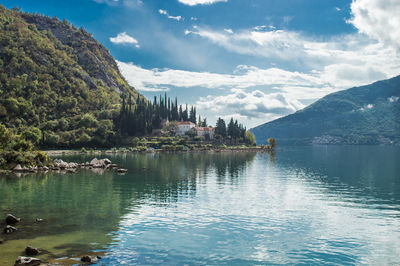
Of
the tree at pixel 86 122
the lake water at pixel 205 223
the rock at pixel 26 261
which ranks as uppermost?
the tree at pixel 86 122

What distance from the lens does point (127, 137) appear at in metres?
200

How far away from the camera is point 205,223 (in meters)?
32.9

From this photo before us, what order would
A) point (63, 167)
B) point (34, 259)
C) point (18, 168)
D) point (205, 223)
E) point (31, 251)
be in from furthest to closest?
point (63, 167), point (18, 168), point (205, 223), point (31, 251), point (34, 259)

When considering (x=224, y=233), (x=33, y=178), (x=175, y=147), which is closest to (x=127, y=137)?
(x=175, y=147)

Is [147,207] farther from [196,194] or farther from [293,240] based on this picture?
[293,240]

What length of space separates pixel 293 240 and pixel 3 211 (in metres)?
31.1

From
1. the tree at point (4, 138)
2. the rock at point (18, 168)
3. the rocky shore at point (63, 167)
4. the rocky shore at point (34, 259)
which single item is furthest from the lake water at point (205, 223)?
the tree at point (4, 138)

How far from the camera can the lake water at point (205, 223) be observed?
24.2 metres

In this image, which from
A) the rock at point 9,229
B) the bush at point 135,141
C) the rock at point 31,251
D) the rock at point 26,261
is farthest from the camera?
the bush at point 135,141

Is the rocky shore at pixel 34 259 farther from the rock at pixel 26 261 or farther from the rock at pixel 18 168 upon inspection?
the rock at pixel 18 168

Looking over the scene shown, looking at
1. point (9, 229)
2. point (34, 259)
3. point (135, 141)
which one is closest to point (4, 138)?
point (9, 229)

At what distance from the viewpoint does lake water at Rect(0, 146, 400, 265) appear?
2419 centimetres

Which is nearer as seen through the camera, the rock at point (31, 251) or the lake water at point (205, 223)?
the rock at point (31, 251)

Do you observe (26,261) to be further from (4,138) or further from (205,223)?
(4,138)
